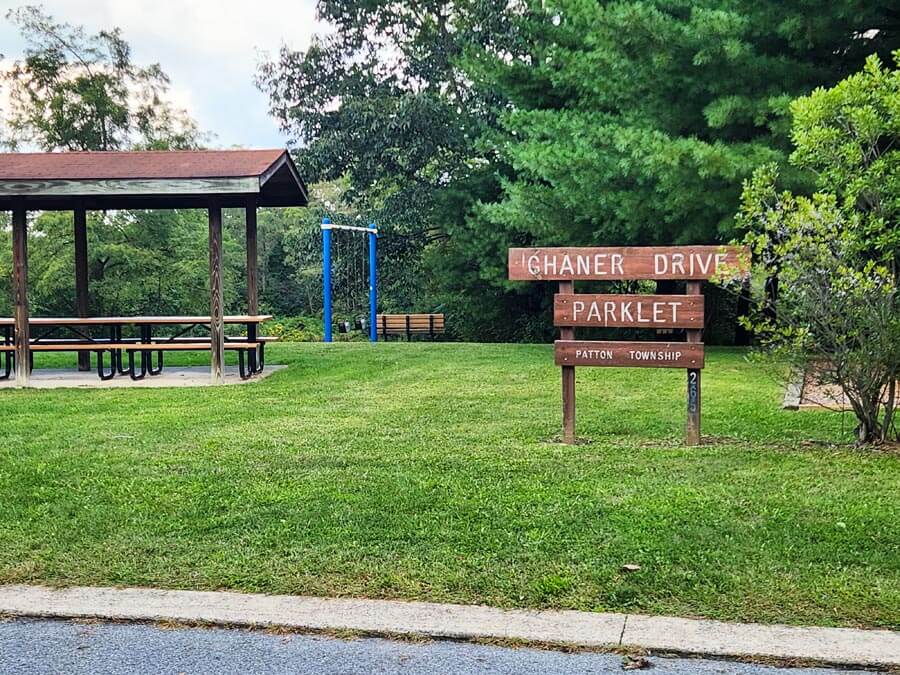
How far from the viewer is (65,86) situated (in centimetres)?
2394

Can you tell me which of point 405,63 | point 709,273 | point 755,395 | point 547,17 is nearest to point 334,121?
point 405,63

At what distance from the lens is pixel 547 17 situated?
16766mm

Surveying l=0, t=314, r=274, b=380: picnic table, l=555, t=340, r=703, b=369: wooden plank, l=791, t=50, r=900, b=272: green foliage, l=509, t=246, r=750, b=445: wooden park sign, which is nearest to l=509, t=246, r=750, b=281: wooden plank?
l=509, t=246, r=750, b=445: wooden park sign

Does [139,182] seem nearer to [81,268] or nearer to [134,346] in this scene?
[134,346]

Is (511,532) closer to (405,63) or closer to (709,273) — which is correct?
(709,273)

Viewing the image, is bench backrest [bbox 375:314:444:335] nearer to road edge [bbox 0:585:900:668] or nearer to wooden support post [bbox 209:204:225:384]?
wooden support post [bbox 209:204:225:384]

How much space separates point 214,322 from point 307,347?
533 centimetres

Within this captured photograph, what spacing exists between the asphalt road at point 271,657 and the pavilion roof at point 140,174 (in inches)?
285

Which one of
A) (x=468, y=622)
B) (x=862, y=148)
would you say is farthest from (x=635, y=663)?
(x=862, y=148)

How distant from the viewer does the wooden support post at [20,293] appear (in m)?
10.1

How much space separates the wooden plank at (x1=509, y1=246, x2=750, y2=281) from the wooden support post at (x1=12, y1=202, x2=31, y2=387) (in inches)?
260

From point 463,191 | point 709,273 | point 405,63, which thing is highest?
point 405,63

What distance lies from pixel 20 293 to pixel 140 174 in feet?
6.39

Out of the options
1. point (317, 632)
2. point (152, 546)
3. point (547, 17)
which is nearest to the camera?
point (317, 632)
